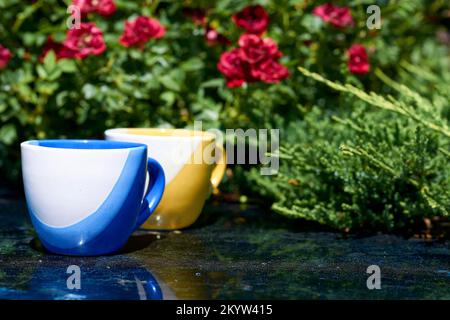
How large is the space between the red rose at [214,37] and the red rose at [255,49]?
30cm

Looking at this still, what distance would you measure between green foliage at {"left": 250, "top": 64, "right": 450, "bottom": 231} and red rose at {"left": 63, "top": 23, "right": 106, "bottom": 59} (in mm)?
730

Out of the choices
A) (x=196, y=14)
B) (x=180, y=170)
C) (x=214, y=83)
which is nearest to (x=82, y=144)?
(x=180, y=170)

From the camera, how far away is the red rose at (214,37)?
9.21ft

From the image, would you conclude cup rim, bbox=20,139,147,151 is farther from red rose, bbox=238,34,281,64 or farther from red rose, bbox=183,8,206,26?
red rose, bbox=183,8,206,26

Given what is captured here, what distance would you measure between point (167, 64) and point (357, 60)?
697 mm

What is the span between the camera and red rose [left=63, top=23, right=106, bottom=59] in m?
2.54

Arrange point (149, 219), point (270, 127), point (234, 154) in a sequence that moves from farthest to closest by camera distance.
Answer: point (234, 154) < point (270, 127) < point (149, 219)

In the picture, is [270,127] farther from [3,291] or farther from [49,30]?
[3,291]

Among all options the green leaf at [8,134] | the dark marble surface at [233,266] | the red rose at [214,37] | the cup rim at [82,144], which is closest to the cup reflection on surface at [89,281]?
the dark marble surface at [233,266]

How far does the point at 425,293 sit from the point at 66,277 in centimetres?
78

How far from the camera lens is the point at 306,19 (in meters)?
2.85

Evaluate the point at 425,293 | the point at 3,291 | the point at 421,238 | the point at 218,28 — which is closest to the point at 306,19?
the point at 218,28

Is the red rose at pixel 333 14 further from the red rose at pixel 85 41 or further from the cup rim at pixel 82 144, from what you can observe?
the cup rim at pixel 82 144

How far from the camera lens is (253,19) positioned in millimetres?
2676
